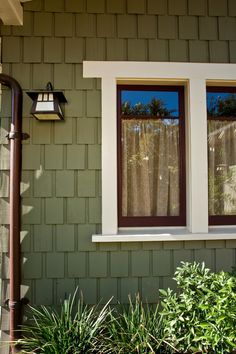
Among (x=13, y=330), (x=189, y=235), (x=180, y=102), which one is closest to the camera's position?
(x=13, y=330)

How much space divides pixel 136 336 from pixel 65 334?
47 centimetres

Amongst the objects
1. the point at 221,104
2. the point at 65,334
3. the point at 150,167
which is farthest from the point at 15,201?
the point at 221,104

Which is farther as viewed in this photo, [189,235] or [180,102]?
[180,102]

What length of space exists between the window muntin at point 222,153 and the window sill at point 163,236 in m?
0.18

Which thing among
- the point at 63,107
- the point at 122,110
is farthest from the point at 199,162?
the point at 63,107

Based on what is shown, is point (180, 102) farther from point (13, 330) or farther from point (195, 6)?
point (13, 330)

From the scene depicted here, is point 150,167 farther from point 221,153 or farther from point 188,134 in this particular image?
point 221,153

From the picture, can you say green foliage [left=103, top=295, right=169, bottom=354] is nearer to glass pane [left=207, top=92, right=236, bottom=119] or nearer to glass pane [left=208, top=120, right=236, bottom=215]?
glass pane [left=208, top=120, right=236, bottom=215]

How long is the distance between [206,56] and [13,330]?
2647 mm

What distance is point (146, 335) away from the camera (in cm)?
212

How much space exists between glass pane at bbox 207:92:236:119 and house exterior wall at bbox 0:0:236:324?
29 cm

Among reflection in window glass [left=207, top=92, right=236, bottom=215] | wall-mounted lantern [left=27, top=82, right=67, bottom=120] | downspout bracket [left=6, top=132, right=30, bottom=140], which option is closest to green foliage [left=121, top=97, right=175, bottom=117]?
reflection in window glass [left=207, top=92, right=236, bottom=215]

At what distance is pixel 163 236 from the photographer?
8.16ft

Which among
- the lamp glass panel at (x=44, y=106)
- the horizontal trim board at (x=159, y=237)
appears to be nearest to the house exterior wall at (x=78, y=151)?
the horizontal trim board at (x=159, y=237)
